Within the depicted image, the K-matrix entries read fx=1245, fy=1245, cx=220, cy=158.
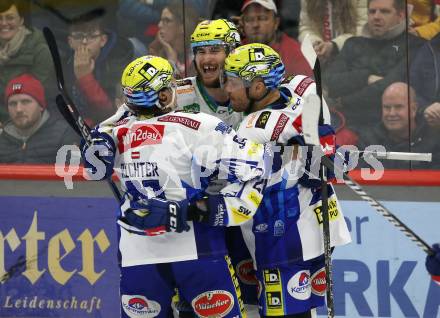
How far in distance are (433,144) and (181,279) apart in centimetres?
245

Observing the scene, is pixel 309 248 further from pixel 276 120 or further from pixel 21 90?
pixel 21 90

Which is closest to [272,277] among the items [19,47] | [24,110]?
[24,110]

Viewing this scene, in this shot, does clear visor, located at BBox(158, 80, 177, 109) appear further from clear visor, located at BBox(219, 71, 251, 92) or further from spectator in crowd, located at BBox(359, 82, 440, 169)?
spectator in crowd, located at BBox(359, 82, 440, 169)

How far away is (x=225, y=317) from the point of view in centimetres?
505

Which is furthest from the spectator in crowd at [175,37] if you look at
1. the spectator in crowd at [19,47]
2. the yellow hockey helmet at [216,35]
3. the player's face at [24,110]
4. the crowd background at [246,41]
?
the yellow hockey helmet at [216,35]

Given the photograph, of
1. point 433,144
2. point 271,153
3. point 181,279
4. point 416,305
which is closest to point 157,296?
point 181,279

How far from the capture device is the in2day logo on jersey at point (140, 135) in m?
4.91

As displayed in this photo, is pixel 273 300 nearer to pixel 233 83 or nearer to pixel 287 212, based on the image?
pixel 287 212

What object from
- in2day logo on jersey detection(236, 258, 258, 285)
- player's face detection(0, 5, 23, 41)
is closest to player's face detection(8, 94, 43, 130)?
player's face detection(0, 5, 23, 41)

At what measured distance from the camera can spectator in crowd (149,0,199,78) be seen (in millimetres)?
7156

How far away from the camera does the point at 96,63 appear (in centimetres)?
729

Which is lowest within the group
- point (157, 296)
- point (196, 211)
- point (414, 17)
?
point (157, 296)

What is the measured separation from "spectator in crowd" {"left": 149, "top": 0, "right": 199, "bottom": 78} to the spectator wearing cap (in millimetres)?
331

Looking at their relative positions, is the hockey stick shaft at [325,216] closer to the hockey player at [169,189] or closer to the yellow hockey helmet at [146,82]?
the hockey player at [169,189]
